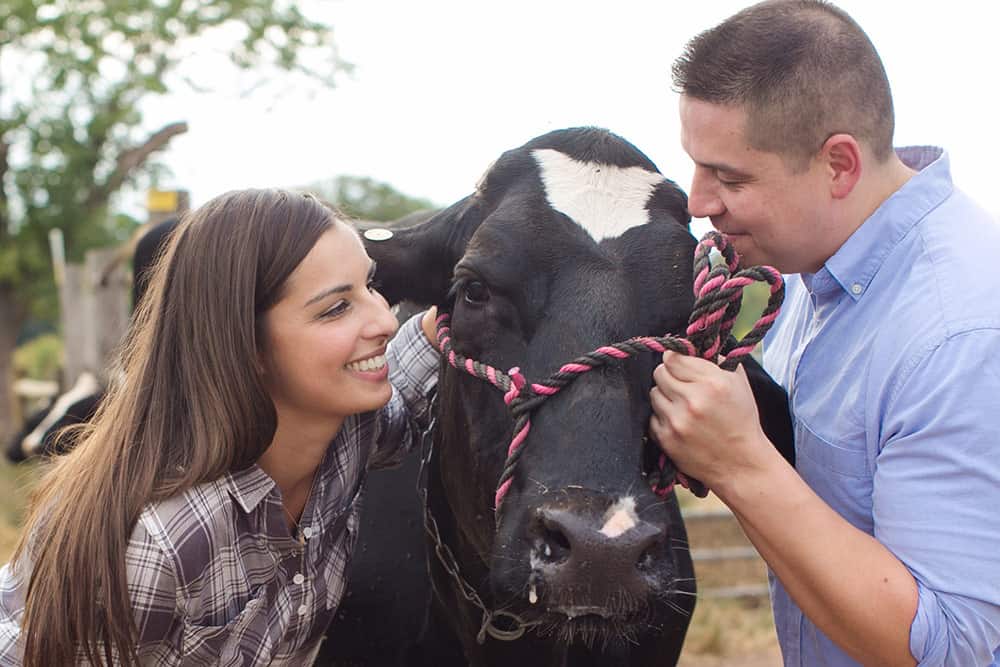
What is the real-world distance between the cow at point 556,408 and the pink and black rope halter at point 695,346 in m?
0.03

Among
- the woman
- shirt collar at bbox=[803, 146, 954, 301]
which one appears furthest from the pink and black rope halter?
the woman

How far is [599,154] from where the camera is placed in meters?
3.01

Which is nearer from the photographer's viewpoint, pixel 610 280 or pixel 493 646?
pixel 610 280

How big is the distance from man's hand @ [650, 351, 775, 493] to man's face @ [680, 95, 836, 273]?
44 cm

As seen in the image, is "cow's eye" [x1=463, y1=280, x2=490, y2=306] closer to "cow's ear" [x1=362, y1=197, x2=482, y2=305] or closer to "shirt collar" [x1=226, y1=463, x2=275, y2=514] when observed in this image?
"cow's ear" [x1=362, y1=197, x2=482, y2=305]

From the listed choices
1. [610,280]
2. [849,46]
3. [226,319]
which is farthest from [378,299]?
[849,46]

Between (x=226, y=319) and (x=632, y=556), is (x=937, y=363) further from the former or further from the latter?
(x=226, y=319)

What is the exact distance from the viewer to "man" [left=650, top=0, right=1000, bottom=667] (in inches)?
85.1

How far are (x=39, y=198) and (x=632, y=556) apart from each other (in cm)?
1737

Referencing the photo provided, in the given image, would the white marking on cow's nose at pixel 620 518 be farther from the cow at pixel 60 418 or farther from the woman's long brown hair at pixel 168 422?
the cow at pixel 60 418

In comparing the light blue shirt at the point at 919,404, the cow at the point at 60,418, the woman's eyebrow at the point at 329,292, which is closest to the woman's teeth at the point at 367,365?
the woman's eyebrow at the point at 329,292

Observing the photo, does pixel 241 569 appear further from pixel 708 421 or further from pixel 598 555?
pixel 708 421

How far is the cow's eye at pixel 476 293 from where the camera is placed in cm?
279

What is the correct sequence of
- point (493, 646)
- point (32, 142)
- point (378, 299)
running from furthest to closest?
1. point (32, 142)
2. point (493, 646)
3. point (378, 299)
